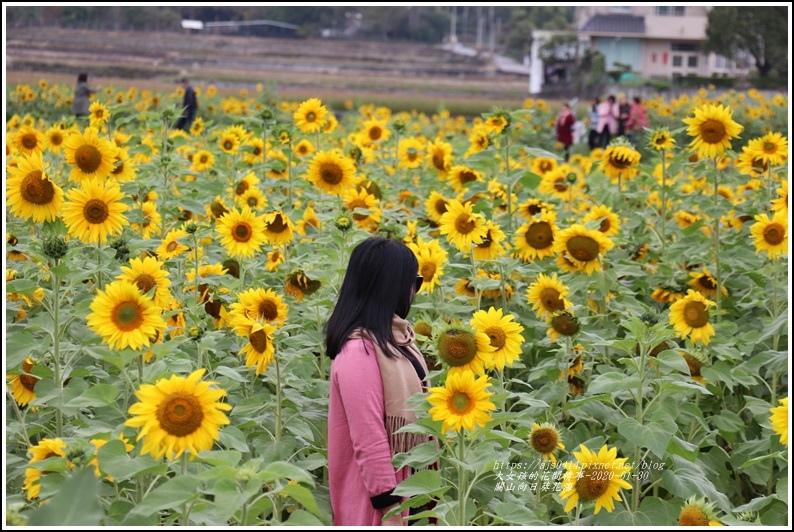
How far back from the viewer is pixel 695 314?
10.6 feet

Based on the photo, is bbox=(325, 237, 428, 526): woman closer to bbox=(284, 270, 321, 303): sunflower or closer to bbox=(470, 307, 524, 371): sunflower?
bbox=(470, 307, 524, 371): sunflower

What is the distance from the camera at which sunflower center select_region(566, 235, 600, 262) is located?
3.49m

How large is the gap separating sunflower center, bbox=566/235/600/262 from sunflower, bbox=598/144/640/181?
3.74 ft

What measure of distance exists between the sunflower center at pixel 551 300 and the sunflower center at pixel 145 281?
3.99ft

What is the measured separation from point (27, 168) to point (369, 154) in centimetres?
266

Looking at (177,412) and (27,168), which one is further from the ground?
(27,168)

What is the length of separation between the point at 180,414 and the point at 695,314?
1.89 m

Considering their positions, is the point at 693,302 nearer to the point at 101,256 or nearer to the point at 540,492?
the point at 540,492

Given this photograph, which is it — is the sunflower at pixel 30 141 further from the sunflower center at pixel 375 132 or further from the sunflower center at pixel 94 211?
the sunflower center at pixel 94 211

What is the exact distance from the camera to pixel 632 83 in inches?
1060

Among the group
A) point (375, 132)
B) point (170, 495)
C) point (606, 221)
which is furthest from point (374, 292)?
point (375, 132)

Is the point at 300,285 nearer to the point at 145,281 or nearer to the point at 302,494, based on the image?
the point at 145,281

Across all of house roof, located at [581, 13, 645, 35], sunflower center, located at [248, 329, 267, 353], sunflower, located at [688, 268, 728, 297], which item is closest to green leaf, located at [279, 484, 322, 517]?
sunflower center, located at [248, 329, 267, 353]

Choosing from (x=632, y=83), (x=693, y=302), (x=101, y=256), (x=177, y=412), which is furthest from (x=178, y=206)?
(x=632, y=83)
